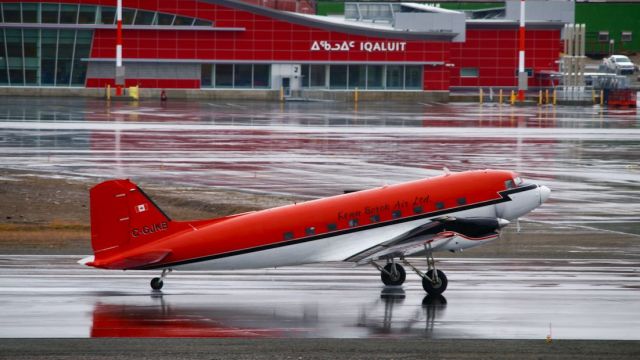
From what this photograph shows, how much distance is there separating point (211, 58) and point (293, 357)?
307 ft

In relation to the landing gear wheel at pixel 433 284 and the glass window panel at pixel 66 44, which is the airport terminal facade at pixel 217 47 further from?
the landing gear wheel at pixel 433 284

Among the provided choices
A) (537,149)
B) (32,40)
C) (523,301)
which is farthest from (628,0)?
(523,301)

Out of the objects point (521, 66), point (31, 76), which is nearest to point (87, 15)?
point (31, 76)

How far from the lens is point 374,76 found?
380 ft

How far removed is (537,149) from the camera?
63562 millimetres

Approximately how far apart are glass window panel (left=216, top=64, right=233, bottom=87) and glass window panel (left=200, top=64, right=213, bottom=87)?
0.70 meters

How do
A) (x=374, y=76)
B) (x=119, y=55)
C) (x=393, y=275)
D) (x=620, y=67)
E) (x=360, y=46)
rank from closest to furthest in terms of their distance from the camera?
(x=393, y=275), (x=119, y=55), (x=360, y=46), (x=374, y=76), (x=620, y=67)

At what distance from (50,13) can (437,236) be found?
91.1m

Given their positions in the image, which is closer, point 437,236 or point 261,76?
point 437,236

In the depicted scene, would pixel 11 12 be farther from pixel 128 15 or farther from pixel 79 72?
pixel 128 15

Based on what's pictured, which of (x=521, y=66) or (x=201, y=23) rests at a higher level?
(x=201, y=23)

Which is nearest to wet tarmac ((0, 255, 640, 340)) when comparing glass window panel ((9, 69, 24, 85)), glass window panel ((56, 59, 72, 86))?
glass window panel ((56, 59, 72, 86))

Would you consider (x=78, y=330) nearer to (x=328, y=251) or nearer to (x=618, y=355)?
(x=328, y=251)

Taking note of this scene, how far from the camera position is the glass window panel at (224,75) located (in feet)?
374
